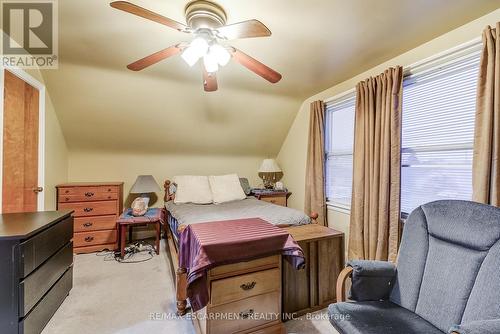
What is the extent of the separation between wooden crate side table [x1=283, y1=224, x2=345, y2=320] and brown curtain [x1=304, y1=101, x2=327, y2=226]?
99 centimetres

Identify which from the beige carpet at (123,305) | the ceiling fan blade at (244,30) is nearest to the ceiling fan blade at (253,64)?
the ceiling fan blade at (244,30)

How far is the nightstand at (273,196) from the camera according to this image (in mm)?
3788

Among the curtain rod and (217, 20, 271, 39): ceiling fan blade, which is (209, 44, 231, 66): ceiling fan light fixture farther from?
the curtain rod

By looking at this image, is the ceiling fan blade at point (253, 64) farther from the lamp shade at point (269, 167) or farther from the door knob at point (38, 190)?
the door knob at point (38, 190)

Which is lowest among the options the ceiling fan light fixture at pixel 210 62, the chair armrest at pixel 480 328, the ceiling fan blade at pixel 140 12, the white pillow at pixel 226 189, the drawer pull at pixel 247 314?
the drawer pull at pixel 247 314

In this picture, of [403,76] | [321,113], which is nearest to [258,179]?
[321,113]

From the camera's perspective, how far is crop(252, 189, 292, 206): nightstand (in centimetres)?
379

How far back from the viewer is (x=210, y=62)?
1705mm

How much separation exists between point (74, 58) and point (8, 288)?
6.73 ft

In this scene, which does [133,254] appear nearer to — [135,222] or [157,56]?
[135,222]

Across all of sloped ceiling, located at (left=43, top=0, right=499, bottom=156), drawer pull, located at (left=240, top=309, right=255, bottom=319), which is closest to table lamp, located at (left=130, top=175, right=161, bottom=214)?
sloped ceiling, located at (left=43, top=0, right=499, bottom=156)

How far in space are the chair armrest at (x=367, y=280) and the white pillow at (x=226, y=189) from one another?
220 cm

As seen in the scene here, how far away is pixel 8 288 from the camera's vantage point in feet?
4.55

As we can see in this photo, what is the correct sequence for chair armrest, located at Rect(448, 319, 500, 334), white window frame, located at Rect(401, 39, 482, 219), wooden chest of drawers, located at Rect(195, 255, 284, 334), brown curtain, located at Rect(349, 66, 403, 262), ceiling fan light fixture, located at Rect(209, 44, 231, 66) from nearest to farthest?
chair armrest, located at Rect(448, 319, 500, 334)
wooden chest of drawers, located at Rect(195, 255, 284, 334)
ceiling fan light fixture, located at Rect(209, 44, 231, 66)
white window frame, located at Rect(401, 39, 482, 219)
brown curtain, located at Rect(349, 66, 403, 262)
